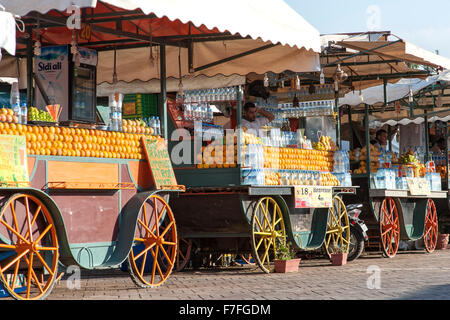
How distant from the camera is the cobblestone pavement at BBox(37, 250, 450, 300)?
8659 millimetres

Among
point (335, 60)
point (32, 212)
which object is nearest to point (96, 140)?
point (32, 212)

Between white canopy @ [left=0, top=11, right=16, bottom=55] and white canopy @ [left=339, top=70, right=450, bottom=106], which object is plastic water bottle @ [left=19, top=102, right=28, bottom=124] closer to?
white canopy @ [left=0, top=11, right=16, bottom=55]

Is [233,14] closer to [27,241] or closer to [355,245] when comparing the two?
[27,241]

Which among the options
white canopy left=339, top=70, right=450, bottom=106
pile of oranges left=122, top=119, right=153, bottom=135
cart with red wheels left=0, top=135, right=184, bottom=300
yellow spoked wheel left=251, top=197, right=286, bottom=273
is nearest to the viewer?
cart with red wheels left=0, top=135, right=184, bottom=300

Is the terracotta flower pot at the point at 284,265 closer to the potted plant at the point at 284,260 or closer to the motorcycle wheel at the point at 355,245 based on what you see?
the potted plant at the point at 284,260

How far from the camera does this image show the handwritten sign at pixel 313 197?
12.0 m

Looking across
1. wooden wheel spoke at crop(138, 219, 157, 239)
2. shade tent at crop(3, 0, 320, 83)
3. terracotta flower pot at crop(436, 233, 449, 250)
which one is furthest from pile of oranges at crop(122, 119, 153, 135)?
terracotta flower pot at crop(436, 233, 449, 250)

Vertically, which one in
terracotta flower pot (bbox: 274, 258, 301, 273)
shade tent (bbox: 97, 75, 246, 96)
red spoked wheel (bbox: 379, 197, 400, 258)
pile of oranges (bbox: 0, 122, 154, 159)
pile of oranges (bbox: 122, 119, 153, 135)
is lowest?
terracotta flower pot (bbox: 274, 258, 301, 273)

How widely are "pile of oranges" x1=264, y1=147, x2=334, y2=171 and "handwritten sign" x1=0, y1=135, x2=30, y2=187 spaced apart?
448cm

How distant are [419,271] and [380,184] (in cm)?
344

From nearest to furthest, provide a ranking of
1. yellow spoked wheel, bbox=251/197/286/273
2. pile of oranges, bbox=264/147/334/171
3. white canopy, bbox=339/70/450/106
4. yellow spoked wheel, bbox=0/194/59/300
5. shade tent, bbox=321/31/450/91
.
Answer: yellow spoked wheel, bbox=0/194/59/300
yellow spoked wheel, bbox=251/197/286/273
pile of oranges, bbox=264/147/334/171
shade tent, bbox=321/31/450/91
white canopy, bbox=339/70/450/106

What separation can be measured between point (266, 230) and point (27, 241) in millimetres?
4522

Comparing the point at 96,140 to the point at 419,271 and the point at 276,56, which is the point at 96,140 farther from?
the point at 419,271

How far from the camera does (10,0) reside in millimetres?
7688
